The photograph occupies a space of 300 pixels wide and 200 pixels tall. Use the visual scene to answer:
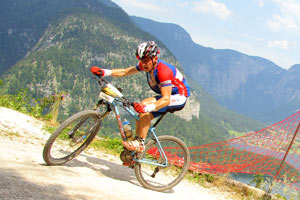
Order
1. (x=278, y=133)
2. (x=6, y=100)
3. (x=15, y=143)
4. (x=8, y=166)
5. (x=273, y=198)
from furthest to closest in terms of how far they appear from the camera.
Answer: (x=278, y=133), (x=6, y=100), (x=273, y=198), (x=15, y=143), (x=8, y=166)

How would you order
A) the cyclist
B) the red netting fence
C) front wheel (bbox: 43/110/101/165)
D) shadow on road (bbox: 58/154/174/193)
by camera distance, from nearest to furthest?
front wheel (bbox: 43/110/101/165), the cyclist, shadow on road (bbox: 58/154/174/193), the red netting fence

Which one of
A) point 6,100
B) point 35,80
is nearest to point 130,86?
point 35,80

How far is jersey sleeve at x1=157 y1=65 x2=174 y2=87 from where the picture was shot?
4.29 m

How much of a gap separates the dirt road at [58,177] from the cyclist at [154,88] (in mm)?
830

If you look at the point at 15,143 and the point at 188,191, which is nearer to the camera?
the point at 15,143

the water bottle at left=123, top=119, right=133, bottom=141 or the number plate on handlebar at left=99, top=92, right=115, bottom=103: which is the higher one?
the number plate on handlebar at left=99, top=92, right=115, bottom=103

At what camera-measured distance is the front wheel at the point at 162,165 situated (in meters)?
4.91

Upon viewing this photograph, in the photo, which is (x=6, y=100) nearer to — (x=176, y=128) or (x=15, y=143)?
(x=15, y=143)

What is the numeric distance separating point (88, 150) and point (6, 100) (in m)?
4.15

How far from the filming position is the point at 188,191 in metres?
5.70

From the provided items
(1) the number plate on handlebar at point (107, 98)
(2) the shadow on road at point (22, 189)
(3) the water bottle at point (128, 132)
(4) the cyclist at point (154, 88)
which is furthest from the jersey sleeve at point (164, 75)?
(2) the shadow on road at point (22, 189)

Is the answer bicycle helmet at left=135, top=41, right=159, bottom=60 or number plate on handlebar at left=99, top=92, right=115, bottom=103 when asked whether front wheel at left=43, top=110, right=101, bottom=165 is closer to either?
number plate on handlebar at left=99, top=92, right=115, bottom=103

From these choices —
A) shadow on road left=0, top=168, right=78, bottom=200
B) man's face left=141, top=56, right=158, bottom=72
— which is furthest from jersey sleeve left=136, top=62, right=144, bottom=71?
shadow on road left=0, top=168, right=78, bottom=200

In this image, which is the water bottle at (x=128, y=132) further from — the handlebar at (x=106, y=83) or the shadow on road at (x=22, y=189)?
the shadow on road at (x=22, y=189)
